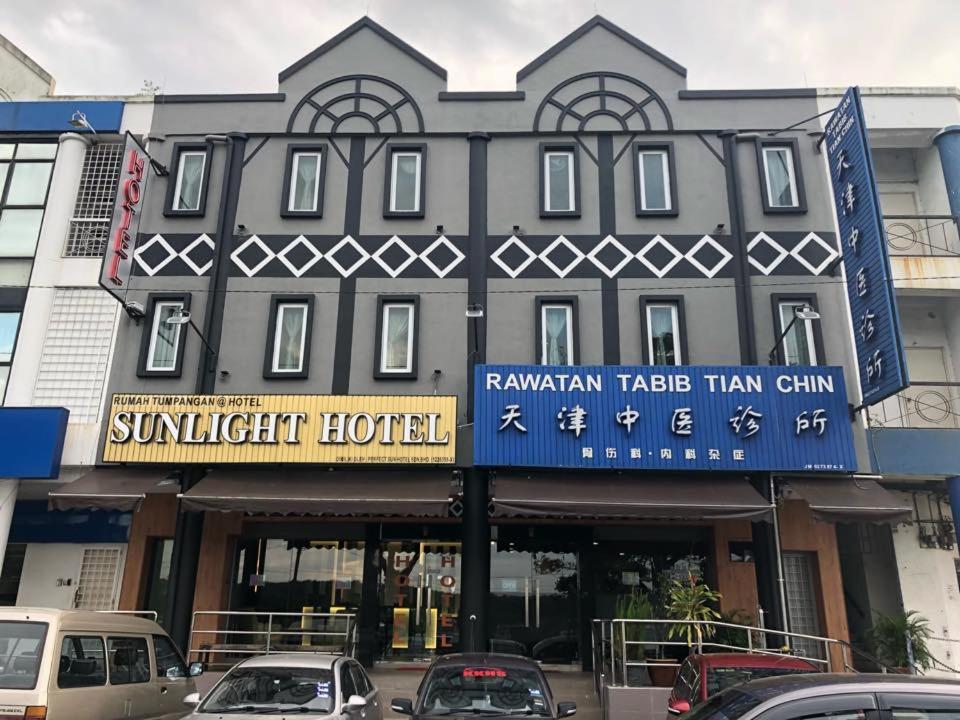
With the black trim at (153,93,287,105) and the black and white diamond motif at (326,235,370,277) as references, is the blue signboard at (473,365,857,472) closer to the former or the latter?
the black and white diamond motif at (326,235,370,277)

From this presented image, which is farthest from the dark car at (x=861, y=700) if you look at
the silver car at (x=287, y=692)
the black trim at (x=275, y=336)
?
the black trim at (x=275, y=336)

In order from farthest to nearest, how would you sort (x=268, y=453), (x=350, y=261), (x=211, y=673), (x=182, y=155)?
(x=182, y=155) < (x=350, y=261) < (x=268, y=453) < (x=211, y=673)

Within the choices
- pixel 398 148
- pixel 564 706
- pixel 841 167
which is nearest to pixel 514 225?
pixel 398 148

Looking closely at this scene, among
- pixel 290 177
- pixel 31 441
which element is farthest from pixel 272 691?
pixel 290 177

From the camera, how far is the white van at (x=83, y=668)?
7051mm

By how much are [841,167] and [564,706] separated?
1171 centimetres

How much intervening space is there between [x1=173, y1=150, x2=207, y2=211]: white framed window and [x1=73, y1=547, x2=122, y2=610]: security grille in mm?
7666

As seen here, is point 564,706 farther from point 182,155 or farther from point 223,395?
point 182,155

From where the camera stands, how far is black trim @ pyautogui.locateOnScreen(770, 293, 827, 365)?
15000 mm

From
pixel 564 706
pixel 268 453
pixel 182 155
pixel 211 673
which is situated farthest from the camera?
pixel 182 155

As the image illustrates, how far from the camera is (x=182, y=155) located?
17094 mm

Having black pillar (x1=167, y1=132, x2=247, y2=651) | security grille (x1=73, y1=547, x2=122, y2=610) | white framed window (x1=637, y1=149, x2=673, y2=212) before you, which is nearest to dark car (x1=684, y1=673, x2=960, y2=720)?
black pillar (x1=167, y1=132, x2=247, y2=651)

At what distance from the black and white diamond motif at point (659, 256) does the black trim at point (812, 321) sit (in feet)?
7.06

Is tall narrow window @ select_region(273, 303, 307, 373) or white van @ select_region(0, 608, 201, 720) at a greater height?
tall narrow window @ select_region(273, 303, 307, 373)
